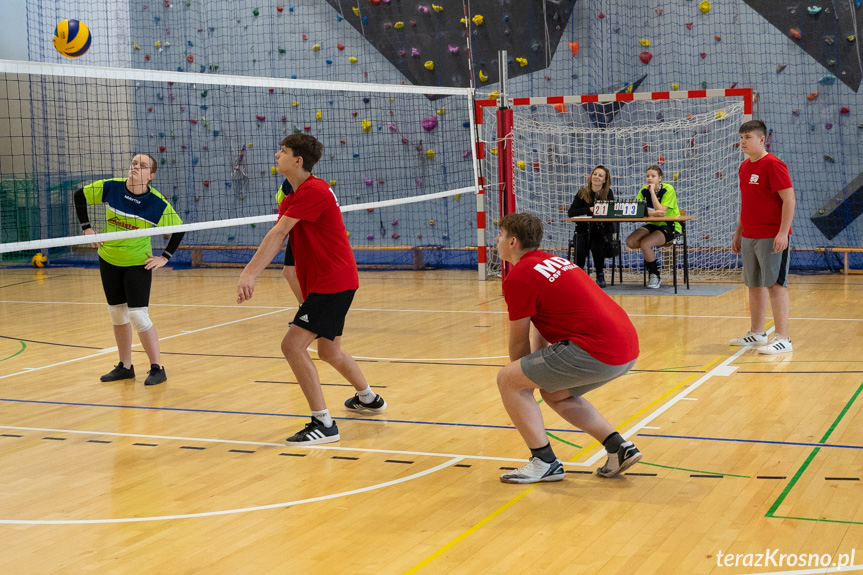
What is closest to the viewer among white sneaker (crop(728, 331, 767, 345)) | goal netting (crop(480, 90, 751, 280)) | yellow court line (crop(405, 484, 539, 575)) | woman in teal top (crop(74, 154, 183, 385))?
yellow court line (crop(405, 484, 539, 575))

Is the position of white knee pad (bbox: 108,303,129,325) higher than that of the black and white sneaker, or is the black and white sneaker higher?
white knee pad (bbox: 108,303,129,325)

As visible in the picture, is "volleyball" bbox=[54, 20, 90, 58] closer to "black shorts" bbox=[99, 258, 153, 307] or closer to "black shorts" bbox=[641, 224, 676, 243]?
"black shorts" bbox=[99, 258, 153, 307]

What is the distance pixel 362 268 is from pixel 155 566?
33.1 ft

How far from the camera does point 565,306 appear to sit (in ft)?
12.3

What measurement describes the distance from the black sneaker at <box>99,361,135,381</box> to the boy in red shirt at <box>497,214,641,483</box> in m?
3.38

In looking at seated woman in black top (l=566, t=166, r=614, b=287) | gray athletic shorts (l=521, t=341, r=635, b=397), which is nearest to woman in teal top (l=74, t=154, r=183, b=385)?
gray athletic shorts (l=521, t=341, r=635, b=397)

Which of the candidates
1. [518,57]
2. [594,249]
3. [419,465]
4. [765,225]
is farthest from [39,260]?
[419,465]

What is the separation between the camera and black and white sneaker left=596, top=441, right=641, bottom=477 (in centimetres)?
393

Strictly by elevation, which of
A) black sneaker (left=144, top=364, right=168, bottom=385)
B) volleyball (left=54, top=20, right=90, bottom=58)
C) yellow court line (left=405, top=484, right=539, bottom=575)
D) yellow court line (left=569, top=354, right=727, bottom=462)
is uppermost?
volleyball (left=54, top=20, right=90, bottom=58)

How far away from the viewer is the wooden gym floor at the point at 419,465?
3293mm

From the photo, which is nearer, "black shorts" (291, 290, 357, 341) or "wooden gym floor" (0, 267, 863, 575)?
"wooden gym floor" (0, 267, 863, 575)

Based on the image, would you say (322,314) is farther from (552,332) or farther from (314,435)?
(552,332)

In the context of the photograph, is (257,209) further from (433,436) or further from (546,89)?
(433,436)

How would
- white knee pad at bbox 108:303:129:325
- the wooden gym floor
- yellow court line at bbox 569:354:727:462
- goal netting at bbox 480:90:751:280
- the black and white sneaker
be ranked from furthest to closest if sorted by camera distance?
goal netting at bbox 480:90:751:280
white knee pad at bbox 108:303:129:325
yellow court line at bbox 569:354:727:462
the black and white sneaker
the wooden gym floor
